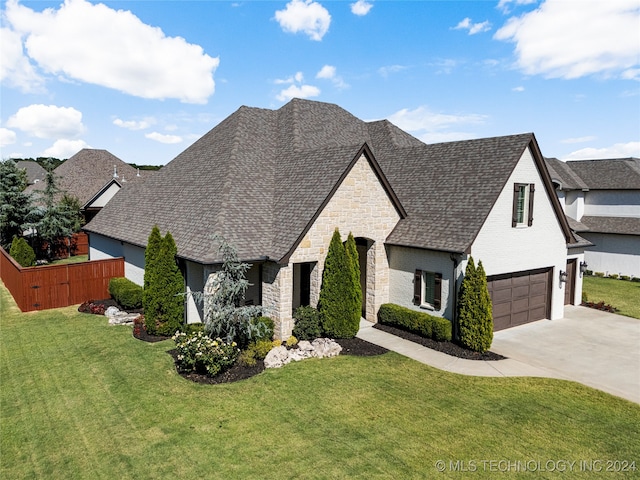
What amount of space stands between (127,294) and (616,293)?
89.2 feet

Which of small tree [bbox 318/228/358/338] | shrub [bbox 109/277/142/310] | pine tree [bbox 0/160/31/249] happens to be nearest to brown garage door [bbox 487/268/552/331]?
small tree [bbox 318/228/358/338]

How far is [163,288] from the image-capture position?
52.8 feet

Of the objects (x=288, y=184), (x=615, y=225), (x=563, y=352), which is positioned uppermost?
(x=288, y=184)

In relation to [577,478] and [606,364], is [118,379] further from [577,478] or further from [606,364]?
[606,364]

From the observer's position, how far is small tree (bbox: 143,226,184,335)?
16.1 metres

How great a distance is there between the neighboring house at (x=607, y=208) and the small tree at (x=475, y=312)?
19167mm

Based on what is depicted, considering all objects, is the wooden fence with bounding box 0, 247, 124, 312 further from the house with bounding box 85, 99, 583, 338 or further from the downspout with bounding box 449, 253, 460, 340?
the downspout with bounding box 449, 253, 460, 340

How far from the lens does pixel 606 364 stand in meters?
14.4

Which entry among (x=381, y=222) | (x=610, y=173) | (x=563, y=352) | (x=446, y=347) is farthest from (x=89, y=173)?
(x=610, y=173)

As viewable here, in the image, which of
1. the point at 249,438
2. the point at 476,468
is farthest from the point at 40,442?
the point at 476,468

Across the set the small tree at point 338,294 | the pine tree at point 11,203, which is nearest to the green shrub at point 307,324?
the small tree at point 338,294

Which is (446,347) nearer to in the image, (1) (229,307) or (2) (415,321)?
(2) (415,321)

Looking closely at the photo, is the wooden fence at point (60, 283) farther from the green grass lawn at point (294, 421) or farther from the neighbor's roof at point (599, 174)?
the neighbor's roof at point (599, 174)

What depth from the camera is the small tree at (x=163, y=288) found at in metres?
16.1
